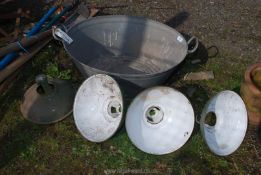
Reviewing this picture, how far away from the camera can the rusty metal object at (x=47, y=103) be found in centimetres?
378

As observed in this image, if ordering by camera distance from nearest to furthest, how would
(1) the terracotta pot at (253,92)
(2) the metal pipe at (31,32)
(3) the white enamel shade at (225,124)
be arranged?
(3) the white enamel shade at (225,124)
(1) the terracotta pot at (253,92)
(2) the metal pipe at (31,32)

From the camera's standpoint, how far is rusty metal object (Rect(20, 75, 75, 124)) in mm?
3783

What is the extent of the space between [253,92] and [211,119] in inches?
22.2

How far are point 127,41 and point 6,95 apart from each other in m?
1.69

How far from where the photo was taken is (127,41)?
457cm

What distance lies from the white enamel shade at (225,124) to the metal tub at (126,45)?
75 cm

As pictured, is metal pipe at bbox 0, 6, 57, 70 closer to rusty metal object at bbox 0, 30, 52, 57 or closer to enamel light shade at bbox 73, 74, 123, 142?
rusty metal object at bbox 0, 30, 52, 57

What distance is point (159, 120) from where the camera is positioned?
364 cm

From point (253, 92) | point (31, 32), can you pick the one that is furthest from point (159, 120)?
point (31, 32)

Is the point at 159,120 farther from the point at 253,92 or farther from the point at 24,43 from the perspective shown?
the point at 24,43

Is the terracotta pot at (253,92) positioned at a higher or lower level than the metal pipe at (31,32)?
lower

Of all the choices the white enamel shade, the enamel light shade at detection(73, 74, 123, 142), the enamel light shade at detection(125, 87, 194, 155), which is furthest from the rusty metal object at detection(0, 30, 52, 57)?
the white enamel shade

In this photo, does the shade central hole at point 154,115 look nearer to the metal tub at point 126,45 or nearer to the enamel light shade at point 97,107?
the enamel light shade at point 97,107

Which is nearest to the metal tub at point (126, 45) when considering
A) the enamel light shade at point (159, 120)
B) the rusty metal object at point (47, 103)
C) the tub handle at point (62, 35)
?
the tub handle at point (62, 35)
